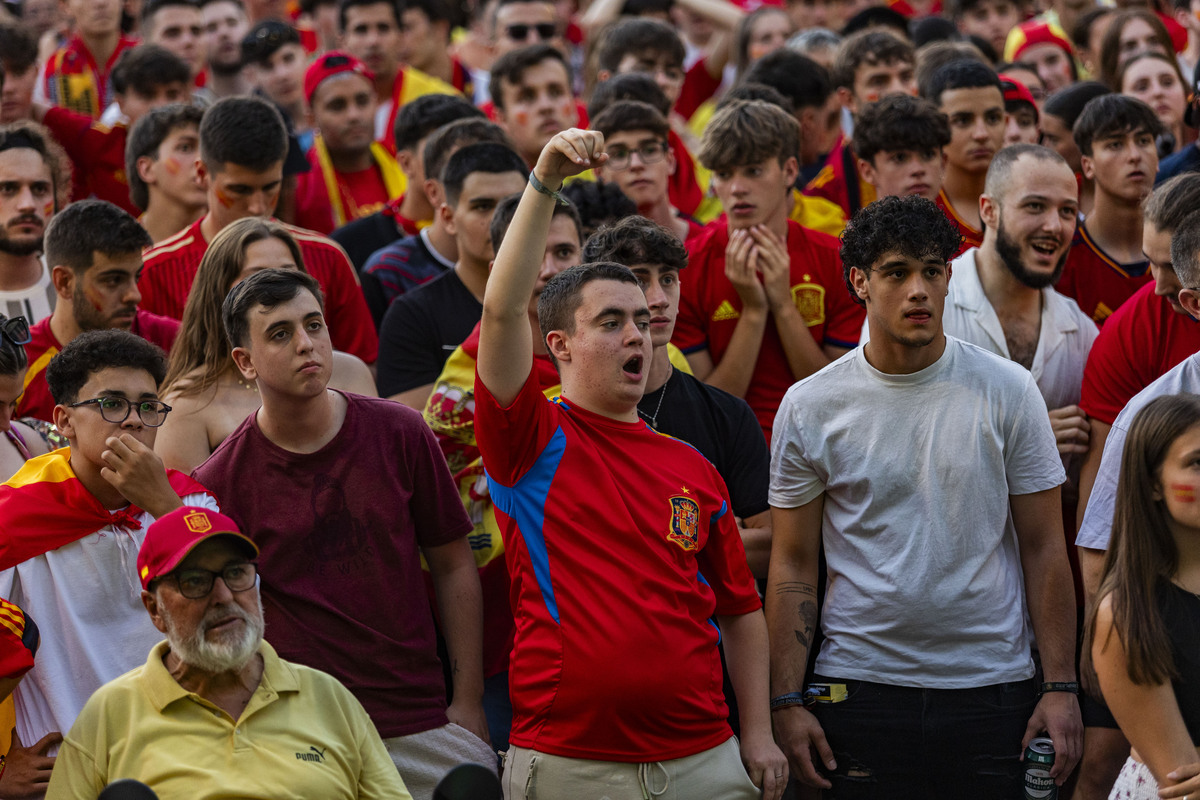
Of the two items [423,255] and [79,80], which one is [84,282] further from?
[79,80]

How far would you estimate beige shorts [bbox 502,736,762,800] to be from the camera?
394 centimetres

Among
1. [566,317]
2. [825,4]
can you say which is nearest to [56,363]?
[566,317]

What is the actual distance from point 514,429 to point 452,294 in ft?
5.51

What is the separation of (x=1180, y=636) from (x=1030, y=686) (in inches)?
32.2

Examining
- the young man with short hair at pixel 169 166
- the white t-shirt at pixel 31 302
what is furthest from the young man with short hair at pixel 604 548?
the young man with short hair at pixel 169 166

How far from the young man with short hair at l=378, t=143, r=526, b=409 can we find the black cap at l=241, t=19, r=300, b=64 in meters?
3.81

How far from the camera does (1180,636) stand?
147 inches

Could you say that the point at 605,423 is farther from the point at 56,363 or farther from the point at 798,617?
the point at 56,363

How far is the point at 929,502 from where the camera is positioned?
440 cm

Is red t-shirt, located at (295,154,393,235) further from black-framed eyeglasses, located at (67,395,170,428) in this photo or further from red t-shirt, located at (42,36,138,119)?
black-framed eyeglasses, located at (67,395,170,428)

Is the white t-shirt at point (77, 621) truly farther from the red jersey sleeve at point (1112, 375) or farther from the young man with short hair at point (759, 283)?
the red jersey sleeve at point (1112, 375)

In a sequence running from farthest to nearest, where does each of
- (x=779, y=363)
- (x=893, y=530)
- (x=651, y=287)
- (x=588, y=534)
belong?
(x=779, y=363), (x=651, y=287), (x=893, y=530), (x=588, y=534)

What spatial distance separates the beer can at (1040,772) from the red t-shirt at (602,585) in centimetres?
100

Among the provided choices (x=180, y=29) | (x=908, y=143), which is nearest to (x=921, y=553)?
(x=908, y=143)
